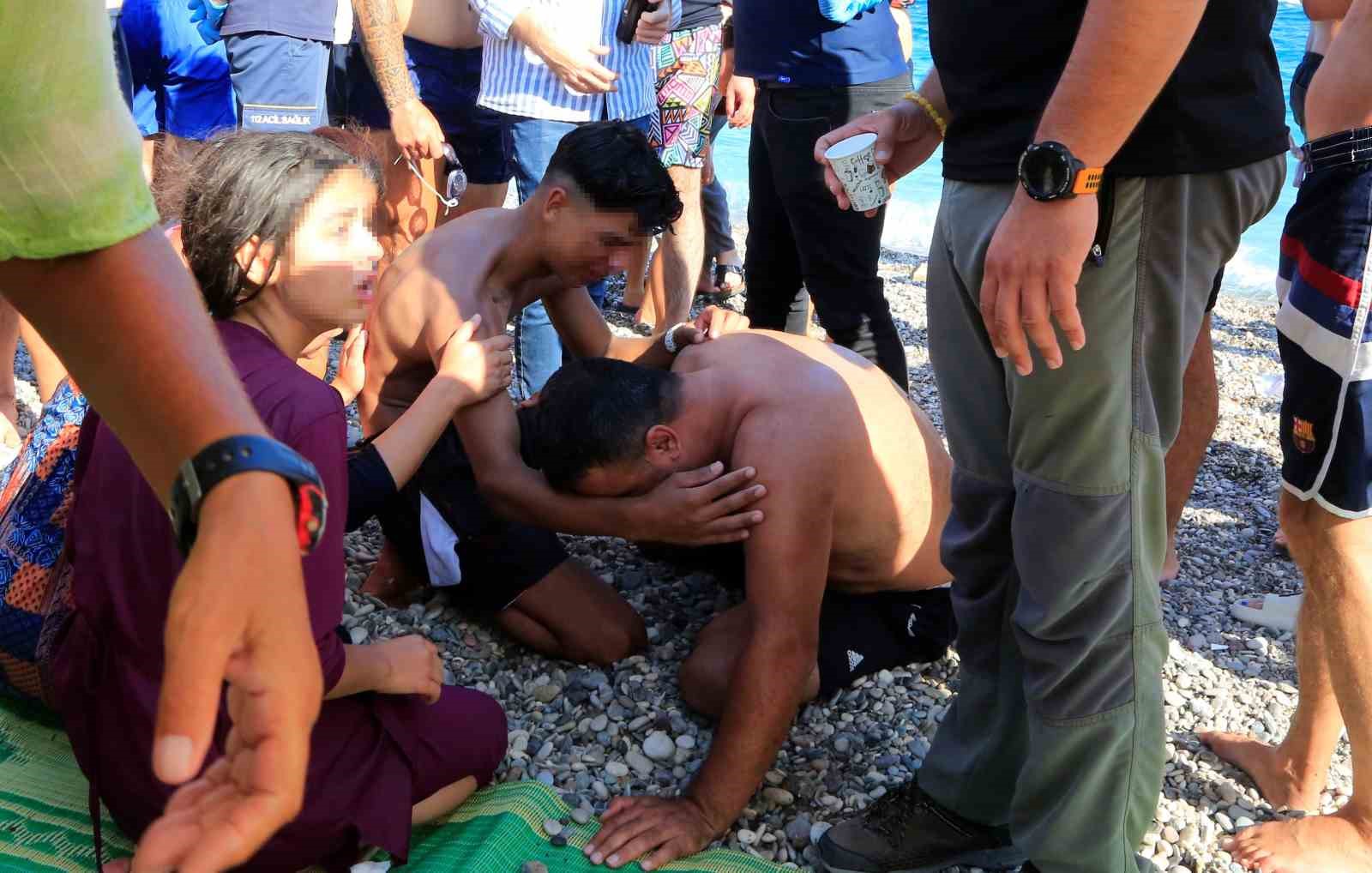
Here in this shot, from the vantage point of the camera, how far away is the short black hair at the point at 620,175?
3.19m

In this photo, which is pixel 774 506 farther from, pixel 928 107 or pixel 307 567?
pixel 307 567

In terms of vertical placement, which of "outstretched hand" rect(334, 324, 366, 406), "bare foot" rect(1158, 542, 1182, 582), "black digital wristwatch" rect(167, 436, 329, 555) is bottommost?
"bare foot" rect(1158, 542, 1182, 582)

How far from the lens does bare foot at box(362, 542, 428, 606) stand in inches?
127

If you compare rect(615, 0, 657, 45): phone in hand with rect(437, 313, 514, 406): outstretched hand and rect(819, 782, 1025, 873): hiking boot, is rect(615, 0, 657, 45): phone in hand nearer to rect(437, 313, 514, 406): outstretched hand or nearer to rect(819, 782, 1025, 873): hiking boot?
rect(437, 313, 514, 406): outstretched hand

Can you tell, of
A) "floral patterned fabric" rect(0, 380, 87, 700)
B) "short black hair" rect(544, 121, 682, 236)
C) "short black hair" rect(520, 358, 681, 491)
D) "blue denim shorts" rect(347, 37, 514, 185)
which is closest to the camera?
"floral patterned fabric" rect(0, 380, 87, 700)

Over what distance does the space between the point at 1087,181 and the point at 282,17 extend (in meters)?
3.58

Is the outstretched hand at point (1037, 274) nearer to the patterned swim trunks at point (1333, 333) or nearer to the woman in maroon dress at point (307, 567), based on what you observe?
the patterned swim trunks at point (1333, 333)

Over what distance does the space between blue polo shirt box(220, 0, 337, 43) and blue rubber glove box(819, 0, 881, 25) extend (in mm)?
1931

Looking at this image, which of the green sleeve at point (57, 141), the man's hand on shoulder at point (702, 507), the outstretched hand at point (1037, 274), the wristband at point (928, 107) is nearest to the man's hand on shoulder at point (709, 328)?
the man's hand on shoulder at point (702, 507)

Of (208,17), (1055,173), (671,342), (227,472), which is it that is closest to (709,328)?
(671,342)

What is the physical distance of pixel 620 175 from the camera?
10.5 feet

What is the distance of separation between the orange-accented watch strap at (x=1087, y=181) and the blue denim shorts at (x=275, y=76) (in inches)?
134

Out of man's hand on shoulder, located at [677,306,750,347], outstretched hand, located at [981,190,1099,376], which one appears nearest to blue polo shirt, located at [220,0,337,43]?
man's hand on shoulder, located at [677,306,750,347]

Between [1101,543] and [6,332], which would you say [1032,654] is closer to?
[1101,543]
